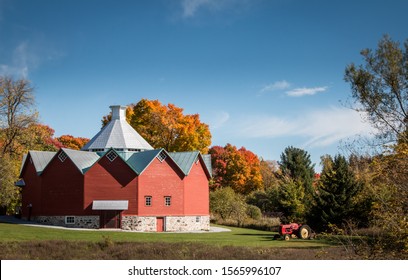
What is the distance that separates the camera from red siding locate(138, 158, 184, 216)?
38.5 meters

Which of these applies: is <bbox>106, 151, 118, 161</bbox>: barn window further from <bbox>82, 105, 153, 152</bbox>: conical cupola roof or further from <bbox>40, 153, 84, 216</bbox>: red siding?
<bbox>40, 153, 84, 216</bbox>: red siding

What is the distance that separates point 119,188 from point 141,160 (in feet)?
9.38

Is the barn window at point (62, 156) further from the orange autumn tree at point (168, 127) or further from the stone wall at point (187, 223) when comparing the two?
the orange autumn tree at point (168, 127)

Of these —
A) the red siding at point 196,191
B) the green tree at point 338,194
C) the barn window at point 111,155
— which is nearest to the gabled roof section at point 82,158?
the barn window at point 111,155

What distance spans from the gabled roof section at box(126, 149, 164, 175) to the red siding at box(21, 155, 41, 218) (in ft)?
26.5

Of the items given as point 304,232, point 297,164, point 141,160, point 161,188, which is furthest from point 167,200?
point 297,164

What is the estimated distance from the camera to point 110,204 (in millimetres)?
37844

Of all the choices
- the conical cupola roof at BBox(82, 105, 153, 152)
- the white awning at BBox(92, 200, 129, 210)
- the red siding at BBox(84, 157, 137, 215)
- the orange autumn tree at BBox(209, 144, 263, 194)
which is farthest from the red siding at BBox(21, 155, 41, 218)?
the orange autumn tree at BBox(209, 144, 263, 194)

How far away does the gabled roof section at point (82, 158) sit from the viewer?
127 ft

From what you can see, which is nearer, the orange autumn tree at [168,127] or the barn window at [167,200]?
the barn window at [167,200]

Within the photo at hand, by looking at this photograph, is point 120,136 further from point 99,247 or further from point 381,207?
point 381,207

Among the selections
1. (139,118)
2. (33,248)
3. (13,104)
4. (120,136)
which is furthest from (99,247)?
(139,118)

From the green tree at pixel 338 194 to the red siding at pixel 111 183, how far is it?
14.1m

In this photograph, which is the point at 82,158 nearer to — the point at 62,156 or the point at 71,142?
the point at 62,156
